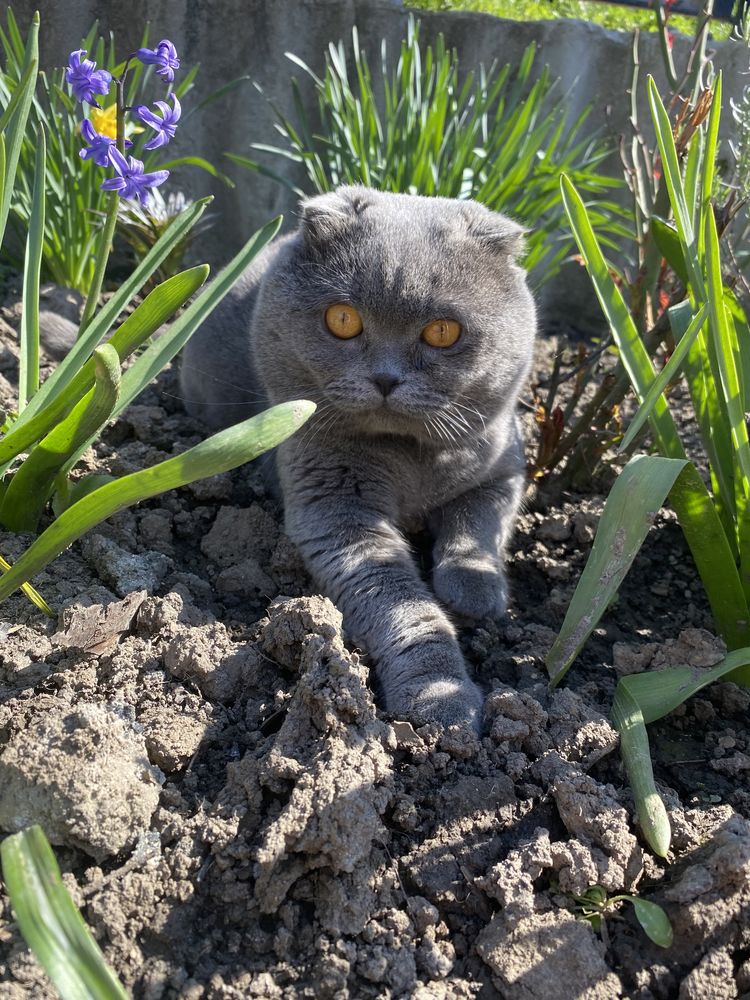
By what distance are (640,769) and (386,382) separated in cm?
99

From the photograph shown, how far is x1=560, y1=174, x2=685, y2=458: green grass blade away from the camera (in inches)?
73.7

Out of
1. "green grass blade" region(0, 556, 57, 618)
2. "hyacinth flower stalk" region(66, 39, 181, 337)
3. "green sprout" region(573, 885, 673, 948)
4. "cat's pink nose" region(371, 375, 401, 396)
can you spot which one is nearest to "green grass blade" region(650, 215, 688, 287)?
"cat's pink nose" region(371, 375, 401, 396)

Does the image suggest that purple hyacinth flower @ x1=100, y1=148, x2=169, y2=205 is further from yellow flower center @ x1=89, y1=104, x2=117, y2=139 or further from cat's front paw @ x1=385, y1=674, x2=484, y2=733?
cat's front paw @ x1=385, y1=674, x2=484, y2=733

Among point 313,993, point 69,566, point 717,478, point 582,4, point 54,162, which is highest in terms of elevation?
point 582,4

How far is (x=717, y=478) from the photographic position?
191cm

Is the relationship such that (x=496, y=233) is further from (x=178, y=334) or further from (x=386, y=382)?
(x=178, y=334)

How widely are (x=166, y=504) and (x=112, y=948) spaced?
4.18 ft

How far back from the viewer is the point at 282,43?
3684 mm

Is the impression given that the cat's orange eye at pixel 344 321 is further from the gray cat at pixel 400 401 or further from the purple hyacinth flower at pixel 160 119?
the purple hyacinth flower at pixel 160 119

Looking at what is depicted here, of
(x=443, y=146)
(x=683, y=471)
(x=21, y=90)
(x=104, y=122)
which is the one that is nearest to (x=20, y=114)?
(x=21, y=90)

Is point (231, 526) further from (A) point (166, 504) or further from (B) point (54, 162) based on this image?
(B) point (54, 162)

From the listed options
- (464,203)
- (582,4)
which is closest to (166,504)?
(464,203)

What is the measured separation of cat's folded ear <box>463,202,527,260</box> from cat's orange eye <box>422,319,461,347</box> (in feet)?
0.92

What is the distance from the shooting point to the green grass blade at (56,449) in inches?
57.5
